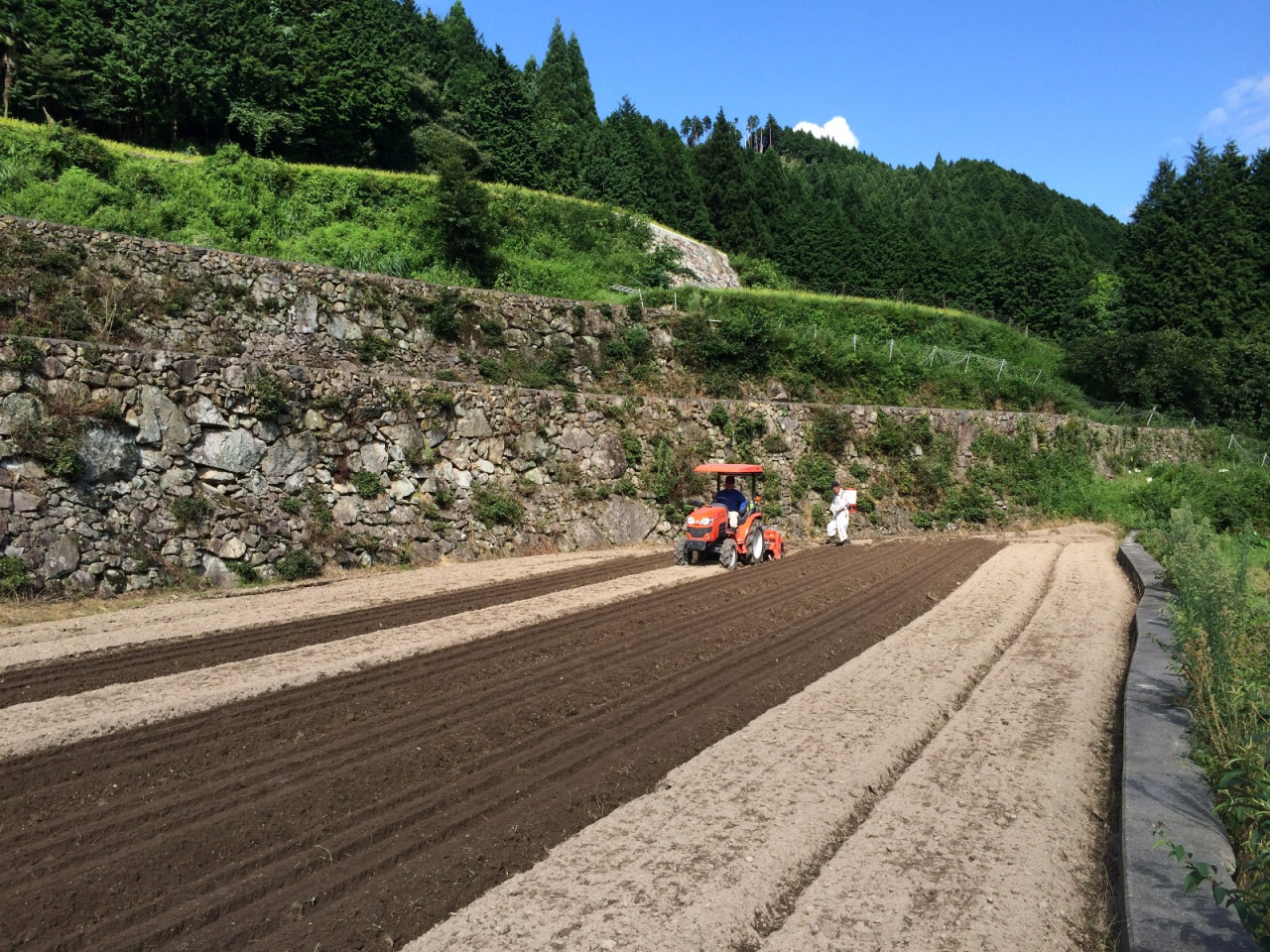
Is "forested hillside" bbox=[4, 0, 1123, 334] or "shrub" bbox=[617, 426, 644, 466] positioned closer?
"shrub" bbox=[617, 426, 644, 466]

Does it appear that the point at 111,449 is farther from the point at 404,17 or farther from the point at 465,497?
the point at 404,17

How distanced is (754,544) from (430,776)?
1071cm

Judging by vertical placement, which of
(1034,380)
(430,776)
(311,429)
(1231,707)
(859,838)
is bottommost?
(430,776)

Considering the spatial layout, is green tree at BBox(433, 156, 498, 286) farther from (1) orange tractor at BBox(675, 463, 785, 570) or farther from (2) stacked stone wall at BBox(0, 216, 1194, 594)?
(1) orange tractor at BBox(675, 463, 785, 570)

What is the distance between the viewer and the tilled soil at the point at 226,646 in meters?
7.74

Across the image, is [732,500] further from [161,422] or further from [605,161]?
[605,161]

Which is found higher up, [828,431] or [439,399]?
[828,431]

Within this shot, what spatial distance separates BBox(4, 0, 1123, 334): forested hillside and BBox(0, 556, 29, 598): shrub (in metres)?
22.3

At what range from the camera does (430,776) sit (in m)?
5.67

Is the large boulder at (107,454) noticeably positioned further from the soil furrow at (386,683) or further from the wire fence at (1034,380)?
the wire fence at (1034,380)

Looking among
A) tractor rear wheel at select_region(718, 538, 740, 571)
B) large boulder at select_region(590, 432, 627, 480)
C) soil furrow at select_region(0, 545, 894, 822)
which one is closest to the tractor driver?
tractor rear wheel at select_region(718, 538, 740, 571)

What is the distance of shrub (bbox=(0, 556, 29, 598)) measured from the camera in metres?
10.7

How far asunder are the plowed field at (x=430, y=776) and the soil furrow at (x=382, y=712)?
0.08 feet

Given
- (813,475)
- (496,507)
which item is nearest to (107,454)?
(496,507)
